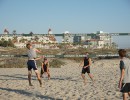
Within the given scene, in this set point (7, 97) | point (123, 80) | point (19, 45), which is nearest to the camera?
point (123, 80)

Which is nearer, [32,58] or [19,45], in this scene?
[32,58]

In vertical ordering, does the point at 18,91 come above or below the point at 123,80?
below

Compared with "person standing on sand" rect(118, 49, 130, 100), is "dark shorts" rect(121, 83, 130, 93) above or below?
below

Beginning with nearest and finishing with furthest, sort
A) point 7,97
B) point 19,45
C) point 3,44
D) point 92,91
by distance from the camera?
point 7,97, point 92,91, point 3,44, point 19,45

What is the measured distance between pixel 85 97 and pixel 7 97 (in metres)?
2.35

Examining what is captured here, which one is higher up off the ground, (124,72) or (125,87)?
(124,72)

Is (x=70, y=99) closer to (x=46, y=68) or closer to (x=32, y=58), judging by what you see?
(x=32, y=58)

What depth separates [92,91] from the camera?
913 cm

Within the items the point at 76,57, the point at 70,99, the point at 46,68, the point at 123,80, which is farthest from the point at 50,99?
the point at 76,57

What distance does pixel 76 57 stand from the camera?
36.1 metres

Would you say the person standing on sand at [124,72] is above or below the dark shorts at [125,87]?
above

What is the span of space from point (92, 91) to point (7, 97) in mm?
2689

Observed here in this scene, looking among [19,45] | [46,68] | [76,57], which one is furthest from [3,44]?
[46,68]

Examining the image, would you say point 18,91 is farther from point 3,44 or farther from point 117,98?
point 3,44
